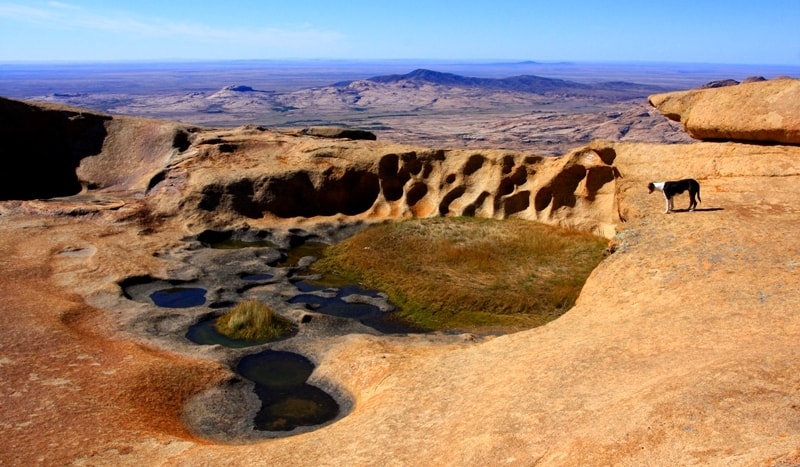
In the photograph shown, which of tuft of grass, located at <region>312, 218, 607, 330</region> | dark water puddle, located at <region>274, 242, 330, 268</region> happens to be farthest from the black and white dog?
dark water puddle, located at <region>274, 242, 330, 268</region>

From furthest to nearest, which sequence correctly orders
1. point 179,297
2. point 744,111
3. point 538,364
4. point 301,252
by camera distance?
point 301,252 < point 744,111 < point 179,297 < point 538,364

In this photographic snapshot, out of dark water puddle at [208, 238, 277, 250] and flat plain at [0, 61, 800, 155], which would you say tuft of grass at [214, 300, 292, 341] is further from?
flat plain at [0, 61, 800, 155]

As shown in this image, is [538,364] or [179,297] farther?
[179,297]

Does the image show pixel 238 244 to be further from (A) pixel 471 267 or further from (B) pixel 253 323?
(A) pixel 471 267

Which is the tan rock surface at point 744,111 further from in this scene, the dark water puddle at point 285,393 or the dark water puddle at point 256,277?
the dark water puddle at point 285,393

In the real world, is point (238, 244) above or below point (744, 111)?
below

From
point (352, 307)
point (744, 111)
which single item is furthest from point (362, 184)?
point (744, 111)
